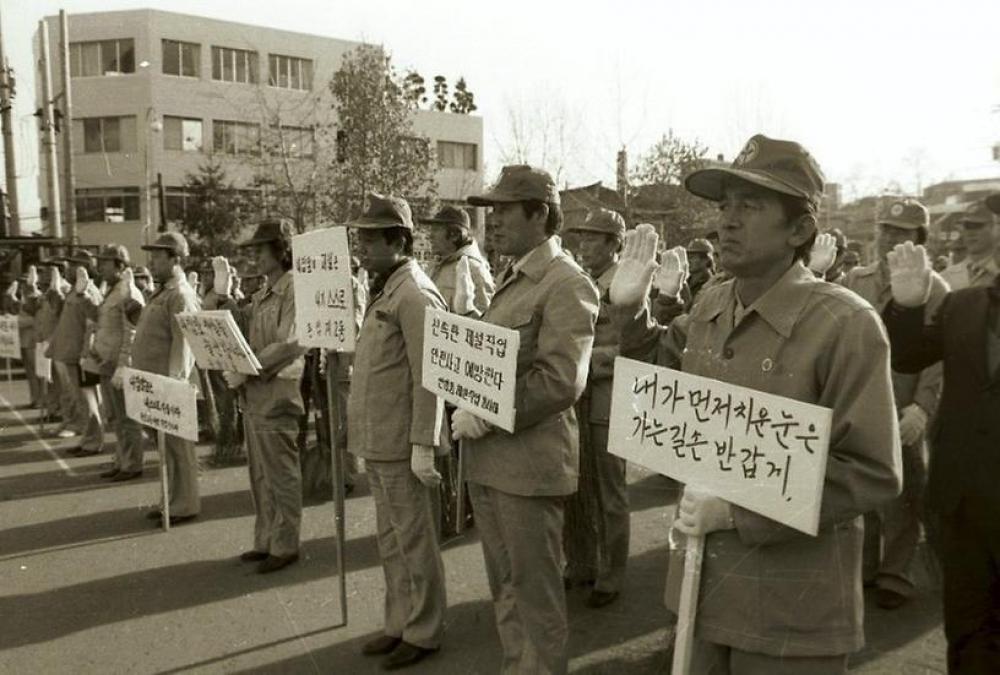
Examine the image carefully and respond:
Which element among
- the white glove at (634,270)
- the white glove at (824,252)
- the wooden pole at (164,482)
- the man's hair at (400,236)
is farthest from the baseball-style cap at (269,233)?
the white glove at (824,252)

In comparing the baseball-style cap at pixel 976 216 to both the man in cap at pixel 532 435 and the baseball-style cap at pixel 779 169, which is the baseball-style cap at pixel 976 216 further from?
the baseball-style cap at pixel 779 169

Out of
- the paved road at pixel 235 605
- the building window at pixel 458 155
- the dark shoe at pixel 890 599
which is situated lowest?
the paved road at pixel 235 605

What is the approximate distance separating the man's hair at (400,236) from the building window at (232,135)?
133 feet

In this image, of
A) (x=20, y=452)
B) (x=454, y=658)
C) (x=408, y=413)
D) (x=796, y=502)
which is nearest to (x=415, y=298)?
(x=408, y=413)

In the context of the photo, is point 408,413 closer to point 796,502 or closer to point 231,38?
point 796,502

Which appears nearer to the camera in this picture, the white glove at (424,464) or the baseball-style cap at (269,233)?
the white glove at (424,464)

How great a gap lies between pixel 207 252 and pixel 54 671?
31.0 meters

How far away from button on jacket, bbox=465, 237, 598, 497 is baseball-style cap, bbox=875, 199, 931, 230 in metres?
2.54

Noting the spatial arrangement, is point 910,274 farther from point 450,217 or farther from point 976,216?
point 450,217

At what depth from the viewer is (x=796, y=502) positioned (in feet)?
6.78

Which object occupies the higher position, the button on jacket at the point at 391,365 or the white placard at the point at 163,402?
the button on jacket at the point at 391,365

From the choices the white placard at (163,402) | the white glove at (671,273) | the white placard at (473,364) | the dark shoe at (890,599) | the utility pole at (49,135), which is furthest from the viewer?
the utility pole at (49,135)

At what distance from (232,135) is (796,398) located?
45383 millimetres

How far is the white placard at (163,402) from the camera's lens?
6.50m
